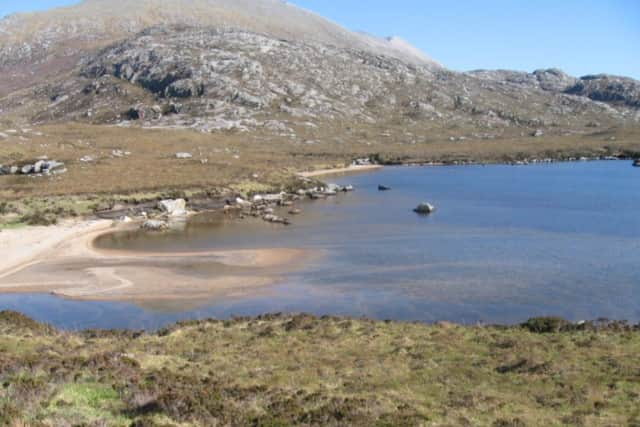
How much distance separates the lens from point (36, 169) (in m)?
97.8

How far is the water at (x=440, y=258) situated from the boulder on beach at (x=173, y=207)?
5360 millimetres

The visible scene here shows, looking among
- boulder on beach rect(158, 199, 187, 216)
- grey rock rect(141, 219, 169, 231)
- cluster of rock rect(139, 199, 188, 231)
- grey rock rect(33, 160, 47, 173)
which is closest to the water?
grey rock rect(141, 219, 169, 231)

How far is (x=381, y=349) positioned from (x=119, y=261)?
1271 inches

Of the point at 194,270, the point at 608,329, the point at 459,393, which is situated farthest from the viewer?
the point at 194,270

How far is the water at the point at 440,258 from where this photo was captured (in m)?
36.5

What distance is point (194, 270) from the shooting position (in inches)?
1885

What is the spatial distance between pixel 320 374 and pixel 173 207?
58657mm

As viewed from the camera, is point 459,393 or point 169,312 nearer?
point 459,393

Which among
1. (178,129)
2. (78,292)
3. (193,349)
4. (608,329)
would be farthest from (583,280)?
(178,129)

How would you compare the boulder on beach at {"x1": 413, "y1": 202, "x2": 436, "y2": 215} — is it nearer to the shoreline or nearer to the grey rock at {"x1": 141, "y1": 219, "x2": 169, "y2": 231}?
the grey rock at {"x1": 141, "y1": 219, "x2": 169, "y2": 231}

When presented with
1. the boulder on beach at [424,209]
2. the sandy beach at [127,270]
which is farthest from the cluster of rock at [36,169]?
the boulder on beach at [424,209]

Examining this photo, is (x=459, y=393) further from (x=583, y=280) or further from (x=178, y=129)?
(x=178, y=129)

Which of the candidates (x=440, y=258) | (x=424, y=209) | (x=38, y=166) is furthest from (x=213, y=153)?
(x=440, y=258)

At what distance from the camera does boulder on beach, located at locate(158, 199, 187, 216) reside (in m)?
76.1
